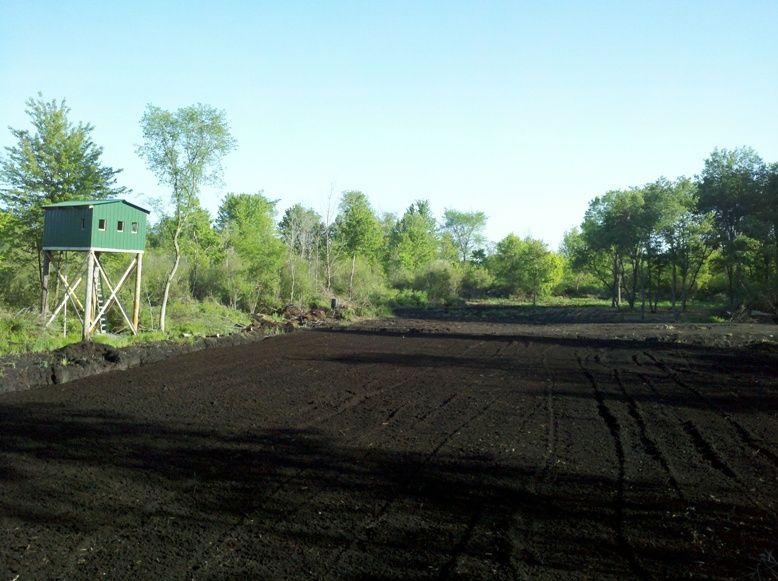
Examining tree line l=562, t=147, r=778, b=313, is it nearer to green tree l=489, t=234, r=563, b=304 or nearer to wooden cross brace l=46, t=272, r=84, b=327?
green tree l=489, t=234, r=563, b=304

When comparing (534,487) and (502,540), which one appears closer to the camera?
(502,540)

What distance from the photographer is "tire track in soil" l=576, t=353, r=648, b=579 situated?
17.5 feet

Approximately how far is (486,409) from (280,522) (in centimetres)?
637

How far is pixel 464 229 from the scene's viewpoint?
334 ft

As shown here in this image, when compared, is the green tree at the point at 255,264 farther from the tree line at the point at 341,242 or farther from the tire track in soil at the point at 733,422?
the tire track in soil at the point at 733,422

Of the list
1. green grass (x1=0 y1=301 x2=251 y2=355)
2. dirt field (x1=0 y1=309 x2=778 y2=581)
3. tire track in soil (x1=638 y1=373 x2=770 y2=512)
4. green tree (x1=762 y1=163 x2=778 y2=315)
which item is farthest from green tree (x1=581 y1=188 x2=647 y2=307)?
tire track in soil (x1=638 y1=373 x2=770 y2=512)

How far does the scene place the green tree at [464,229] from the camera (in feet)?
333

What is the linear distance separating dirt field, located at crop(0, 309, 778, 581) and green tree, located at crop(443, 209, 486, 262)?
283 ft

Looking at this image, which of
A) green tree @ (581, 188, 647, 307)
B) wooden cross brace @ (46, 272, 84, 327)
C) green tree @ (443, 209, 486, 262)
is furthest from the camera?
green tree @ (443, 209, 486, 262)

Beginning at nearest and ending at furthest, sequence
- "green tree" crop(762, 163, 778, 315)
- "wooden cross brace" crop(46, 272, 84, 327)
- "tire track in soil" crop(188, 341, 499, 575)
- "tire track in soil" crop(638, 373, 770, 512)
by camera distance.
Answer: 1. "tire track in soil" crop(188, 341, 499, 575)
2. "tire track in soil" crop(638, 373, 770, 512)
3. "wooden cross brace" crop(46, 272, 84, 327)
4. "green tree" crop(762, 163, 778, 315)

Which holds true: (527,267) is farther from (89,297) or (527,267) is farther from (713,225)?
(89,297)

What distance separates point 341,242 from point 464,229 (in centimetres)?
5761

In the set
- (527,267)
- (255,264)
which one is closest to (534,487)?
(255,264)

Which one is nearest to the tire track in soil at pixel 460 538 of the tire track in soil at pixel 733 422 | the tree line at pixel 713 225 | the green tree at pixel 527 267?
the tire track in soil at pixel 733 422
